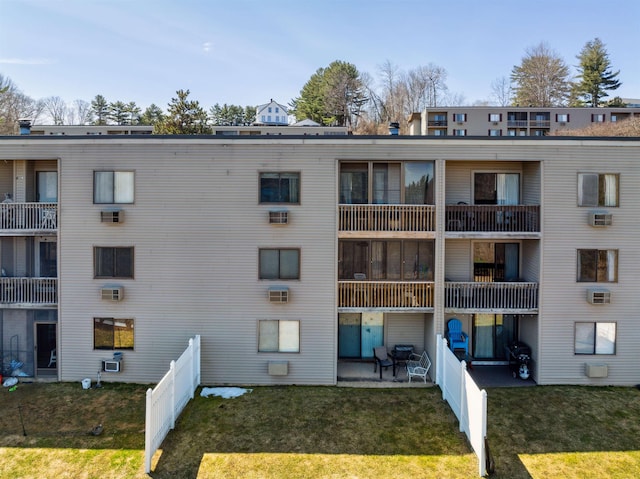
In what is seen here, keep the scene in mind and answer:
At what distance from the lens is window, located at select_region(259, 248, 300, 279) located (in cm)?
1193

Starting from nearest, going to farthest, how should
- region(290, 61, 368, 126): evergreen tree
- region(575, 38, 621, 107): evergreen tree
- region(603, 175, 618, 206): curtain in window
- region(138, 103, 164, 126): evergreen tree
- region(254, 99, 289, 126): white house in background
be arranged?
1. region(603, 175, 618, 206): curtain in window
2. region(254, 99, 289, 126): white house in background
3. region(290, 61, 368, 126): evergreen tree
4. region(575, 38, 621, 107): evergreen tree
5. region(138, 103, 164, 126): evergreen tree

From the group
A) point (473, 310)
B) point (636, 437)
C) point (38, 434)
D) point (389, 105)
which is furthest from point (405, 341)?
point (389, 105)

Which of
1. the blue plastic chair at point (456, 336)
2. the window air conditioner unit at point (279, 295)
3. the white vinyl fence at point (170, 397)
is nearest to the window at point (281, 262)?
the window air conditioner unit at point (279, 295)

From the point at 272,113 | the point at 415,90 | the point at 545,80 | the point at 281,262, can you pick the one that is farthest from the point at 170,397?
the point at 545,80

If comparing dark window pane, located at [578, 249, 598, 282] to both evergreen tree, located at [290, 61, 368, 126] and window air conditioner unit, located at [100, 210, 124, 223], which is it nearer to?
window air conditioner unit, located at [100, 210, 124, 223]

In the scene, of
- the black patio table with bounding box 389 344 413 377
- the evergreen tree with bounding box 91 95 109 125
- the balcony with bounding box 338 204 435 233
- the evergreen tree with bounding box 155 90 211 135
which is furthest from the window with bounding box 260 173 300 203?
the evergreen tree with bounding box 91 95 109 125

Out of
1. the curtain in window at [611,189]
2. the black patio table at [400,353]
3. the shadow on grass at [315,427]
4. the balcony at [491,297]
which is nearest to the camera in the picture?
the shadow on grass at [315,427]

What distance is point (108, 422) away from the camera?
9695 mm

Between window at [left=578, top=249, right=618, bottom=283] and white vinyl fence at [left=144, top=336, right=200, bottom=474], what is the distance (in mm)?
12132

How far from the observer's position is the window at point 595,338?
39.0ft

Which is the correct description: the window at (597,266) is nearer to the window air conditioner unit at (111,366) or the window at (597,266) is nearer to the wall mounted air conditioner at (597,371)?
the wall mounted air conditioner at (597,371)

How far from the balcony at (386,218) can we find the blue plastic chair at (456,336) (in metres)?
3.68

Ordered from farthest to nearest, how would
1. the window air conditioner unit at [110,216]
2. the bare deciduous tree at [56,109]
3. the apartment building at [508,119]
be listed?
the bare deciduous tree at [56,109] < the apartment building at [508,119] < the window air conditioner unit at [110,216]

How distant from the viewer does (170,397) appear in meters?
9.13
